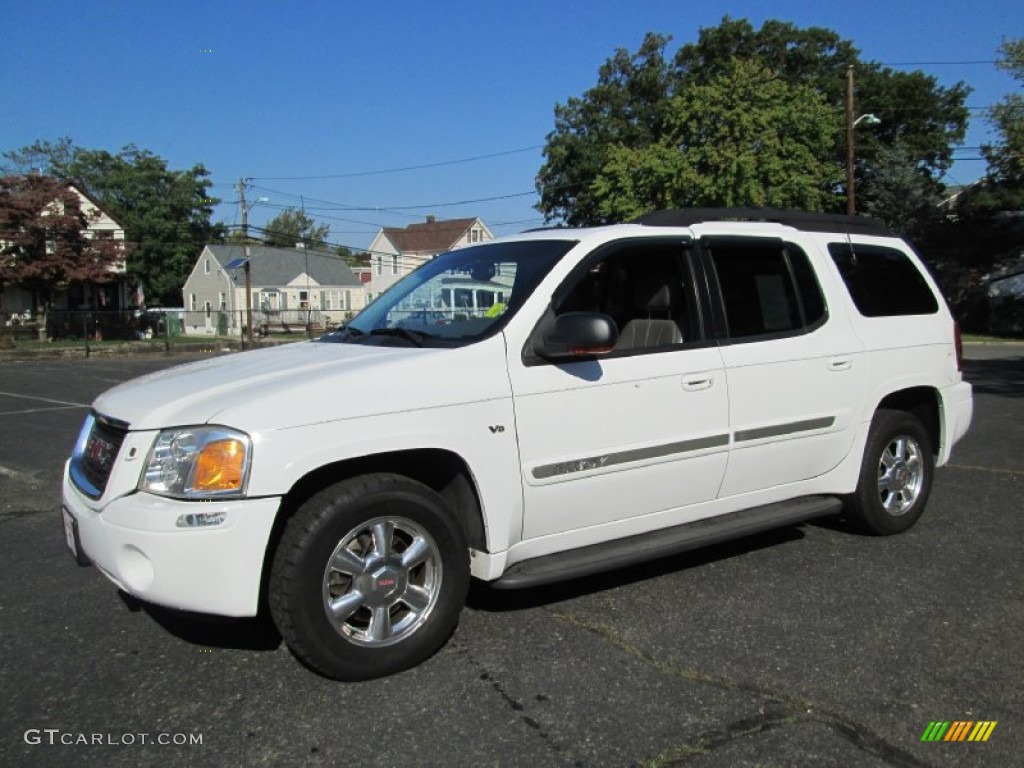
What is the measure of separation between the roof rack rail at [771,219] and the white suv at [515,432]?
0.02 metres

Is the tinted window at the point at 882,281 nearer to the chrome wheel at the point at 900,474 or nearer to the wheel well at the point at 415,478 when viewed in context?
the chrome wheel at the point at 900,474

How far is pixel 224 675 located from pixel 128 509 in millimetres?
825

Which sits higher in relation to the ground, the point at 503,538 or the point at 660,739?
the point at 503,538

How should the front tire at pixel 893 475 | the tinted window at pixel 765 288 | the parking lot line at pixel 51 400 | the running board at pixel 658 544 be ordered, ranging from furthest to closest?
the parking lot line at pixel 51 400 → the front tire at pixel 893 475 → the tinted window at pixel 765 288 → the running board at pixel 658 544

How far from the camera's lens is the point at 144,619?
395 cm

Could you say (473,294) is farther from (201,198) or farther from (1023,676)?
(201,198)

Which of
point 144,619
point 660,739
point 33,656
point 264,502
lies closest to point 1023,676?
point 660,739

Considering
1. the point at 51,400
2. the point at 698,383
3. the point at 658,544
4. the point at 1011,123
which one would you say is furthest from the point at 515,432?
the point at 1011,123

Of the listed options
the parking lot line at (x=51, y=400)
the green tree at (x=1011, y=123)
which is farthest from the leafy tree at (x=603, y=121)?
the parking lot line at (x=51, y=400)

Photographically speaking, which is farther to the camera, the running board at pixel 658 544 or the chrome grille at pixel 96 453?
the running board at pixel 658 544

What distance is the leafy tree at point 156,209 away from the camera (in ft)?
194

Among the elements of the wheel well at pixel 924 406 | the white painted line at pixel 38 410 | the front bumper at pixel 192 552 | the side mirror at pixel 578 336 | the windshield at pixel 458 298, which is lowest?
the white painted line at pixel 38 410

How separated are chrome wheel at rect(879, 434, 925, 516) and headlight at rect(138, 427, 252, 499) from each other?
3793 mm

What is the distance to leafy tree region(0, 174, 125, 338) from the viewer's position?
116 ft
